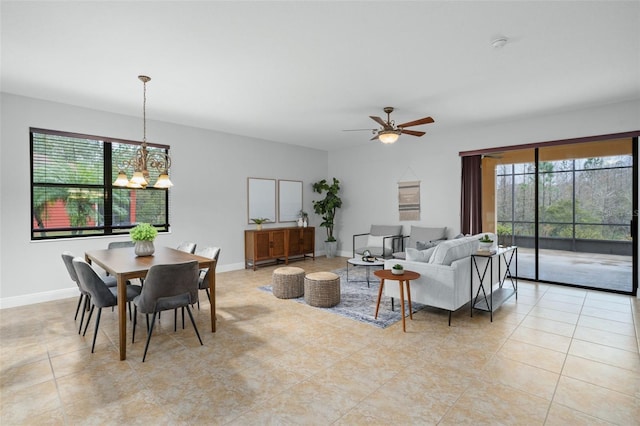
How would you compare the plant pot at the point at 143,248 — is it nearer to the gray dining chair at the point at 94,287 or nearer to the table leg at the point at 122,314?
the gray dining chair at the point at 94,287

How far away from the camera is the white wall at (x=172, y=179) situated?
428cm

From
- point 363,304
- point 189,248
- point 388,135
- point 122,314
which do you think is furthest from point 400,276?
point 189,248

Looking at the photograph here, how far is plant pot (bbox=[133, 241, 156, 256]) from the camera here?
11.9 feet

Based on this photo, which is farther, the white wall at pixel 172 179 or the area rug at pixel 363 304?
the white wall at pixel 172 179

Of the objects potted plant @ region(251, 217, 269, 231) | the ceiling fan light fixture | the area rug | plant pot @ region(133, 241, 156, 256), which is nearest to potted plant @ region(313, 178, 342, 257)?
potted plant @ region(251, 217, 269, 231)

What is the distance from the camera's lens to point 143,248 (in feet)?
12.0

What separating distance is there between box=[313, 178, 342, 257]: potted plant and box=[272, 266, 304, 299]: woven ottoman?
3.51 meters

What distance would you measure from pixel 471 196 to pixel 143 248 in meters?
5.36

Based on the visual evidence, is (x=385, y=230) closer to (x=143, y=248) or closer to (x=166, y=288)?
(x=143, y=248)

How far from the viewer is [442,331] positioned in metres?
3.39

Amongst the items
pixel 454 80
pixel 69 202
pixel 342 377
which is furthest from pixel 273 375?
pixel 69 202

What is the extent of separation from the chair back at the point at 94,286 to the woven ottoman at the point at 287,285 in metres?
2.02

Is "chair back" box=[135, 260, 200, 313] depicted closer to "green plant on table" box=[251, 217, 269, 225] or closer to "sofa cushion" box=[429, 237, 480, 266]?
"sofa cushion" box=[429, 237, 480, 266]

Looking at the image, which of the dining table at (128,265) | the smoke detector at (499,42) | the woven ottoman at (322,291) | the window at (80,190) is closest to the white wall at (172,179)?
the window at (80,190)
